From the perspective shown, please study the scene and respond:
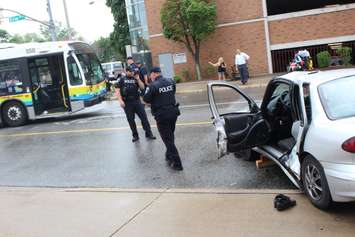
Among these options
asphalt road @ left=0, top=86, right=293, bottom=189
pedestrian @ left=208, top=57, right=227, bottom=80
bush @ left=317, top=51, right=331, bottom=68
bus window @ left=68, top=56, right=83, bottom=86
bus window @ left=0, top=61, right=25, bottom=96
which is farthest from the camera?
pedestrian @ left=208, top=57, right=227, bottom=80

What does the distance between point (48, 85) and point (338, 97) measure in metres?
Result: 13.8

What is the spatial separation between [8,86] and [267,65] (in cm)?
1414

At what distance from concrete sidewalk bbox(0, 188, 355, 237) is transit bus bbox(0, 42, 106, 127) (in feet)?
33.2

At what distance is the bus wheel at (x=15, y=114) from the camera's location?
17.9 metres

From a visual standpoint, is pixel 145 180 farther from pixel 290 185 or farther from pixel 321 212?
pixel 321 212

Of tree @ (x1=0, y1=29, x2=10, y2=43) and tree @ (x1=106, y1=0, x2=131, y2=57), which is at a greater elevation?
tree @ (x1=0, y1=29, x2=10, y2=43)

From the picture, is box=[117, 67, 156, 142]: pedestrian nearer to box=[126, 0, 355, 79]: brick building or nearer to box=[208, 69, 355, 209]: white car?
box=[208, 69, 355, 209]: white car

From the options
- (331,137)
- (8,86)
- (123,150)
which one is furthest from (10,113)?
(331,137)

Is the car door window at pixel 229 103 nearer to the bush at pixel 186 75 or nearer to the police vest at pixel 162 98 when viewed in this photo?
the police vest at pixel 162 98

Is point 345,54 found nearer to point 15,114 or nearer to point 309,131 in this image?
point 15,114

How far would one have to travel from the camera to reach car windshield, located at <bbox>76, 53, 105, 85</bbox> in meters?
17.7

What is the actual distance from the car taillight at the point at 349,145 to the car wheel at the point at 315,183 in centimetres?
44

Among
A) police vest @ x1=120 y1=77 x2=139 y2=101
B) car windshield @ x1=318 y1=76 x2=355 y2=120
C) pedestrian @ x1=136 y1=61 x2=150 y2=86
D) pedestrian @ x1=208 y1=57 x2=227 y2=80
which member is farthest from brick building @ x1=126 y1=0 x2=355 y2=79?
car windshield @ x1=318 y1=76 x2=355 y2=120

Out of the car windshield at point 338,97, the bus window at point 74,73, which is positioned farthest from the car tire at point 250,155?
the bus window at point 74,73
